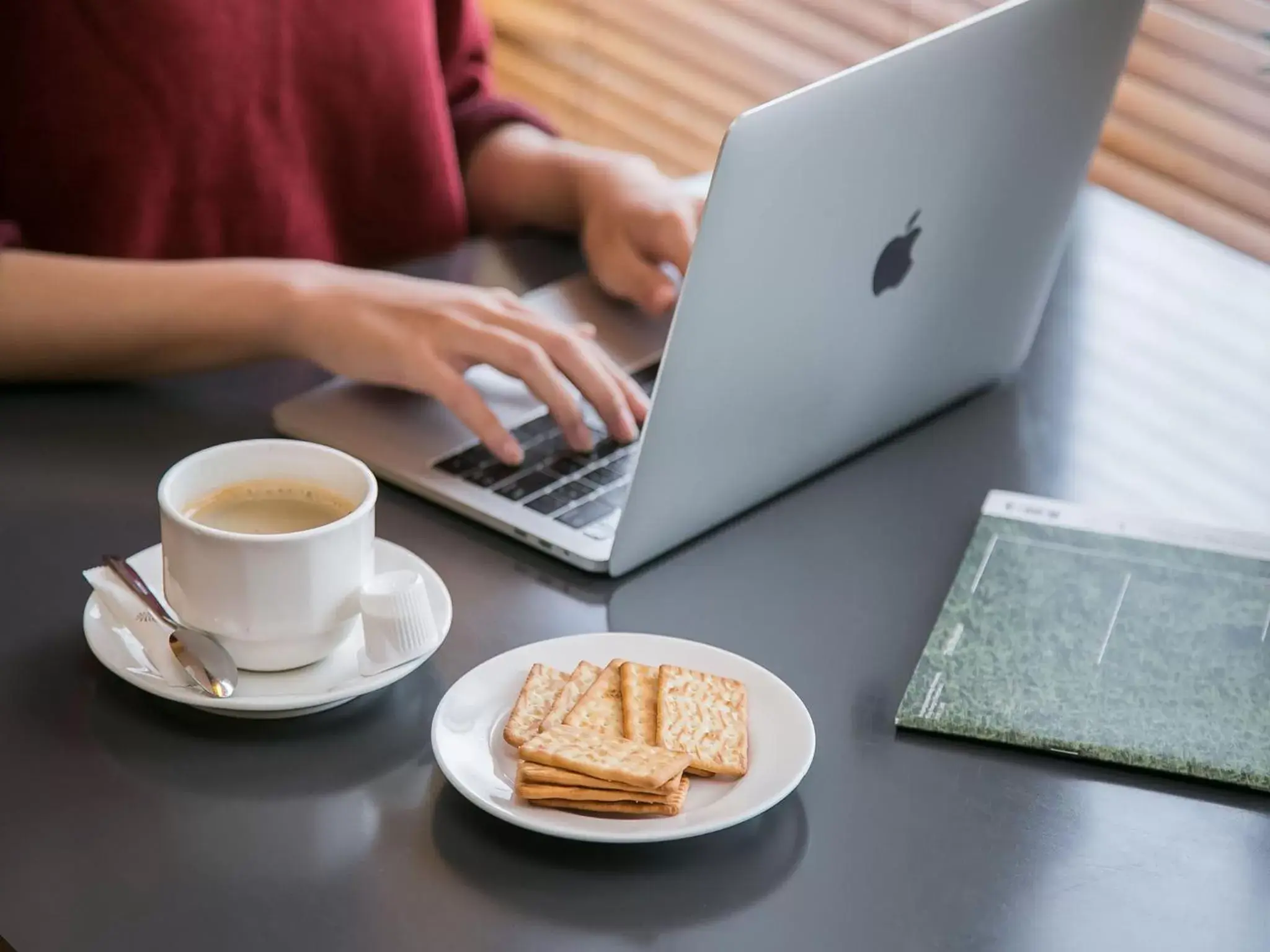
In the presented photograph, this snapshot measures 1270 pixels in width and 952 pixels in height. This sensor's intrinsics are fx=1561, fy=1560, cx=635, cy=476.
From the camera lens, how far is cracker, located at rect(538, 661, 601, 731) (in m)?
0.74

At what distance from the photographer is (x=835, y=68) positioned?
245 cm

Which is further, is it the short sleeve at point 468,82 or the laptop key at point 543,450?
the short sleeve at point 468,82

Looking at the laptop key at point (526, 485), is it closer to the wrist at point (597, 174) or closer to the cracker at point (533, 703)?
the cracker at point (533, 703)

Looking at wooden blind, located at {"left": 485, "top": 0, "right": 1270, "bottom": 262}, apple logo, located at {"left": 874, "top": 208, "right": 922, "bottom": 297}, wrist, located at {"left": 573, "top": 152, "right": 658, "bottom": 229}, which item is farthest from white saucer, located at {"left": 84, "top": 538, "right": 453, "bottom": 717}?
wooden blind, located at {"left": 485, "top": 0, "right": 1270, "bottom": 262}

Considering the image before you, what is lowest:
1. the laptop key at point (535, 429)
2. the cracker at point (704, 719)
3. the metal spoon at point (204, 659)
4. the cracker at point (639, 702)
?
the laptop key at point (535, 429)

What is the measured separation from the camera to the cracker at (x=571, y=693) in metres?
0.74

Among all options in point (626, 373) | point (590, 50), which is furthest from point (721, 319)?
point (590, 50)

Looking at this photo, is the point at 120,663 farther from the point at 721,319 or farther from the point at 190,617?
the point at 721,319

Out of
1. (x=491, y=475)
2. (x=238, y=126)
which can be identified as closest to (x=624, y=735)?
(x=491, y=475)

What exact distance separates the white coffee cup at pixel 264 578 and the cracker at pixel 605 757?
133 millimetres

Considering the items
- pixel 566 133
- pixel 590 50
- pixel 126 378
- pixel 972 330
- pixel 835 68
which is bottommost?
pixel 566 133

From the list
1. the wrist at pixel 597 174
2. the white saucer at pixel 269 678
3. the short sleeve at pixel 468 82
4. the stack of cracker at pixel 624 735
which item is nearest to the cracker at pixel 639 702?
the stack of cracker at pixel 624 735

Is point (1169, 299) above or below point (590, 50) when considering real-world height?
above

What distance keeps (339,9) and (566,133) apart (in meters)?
1.74
